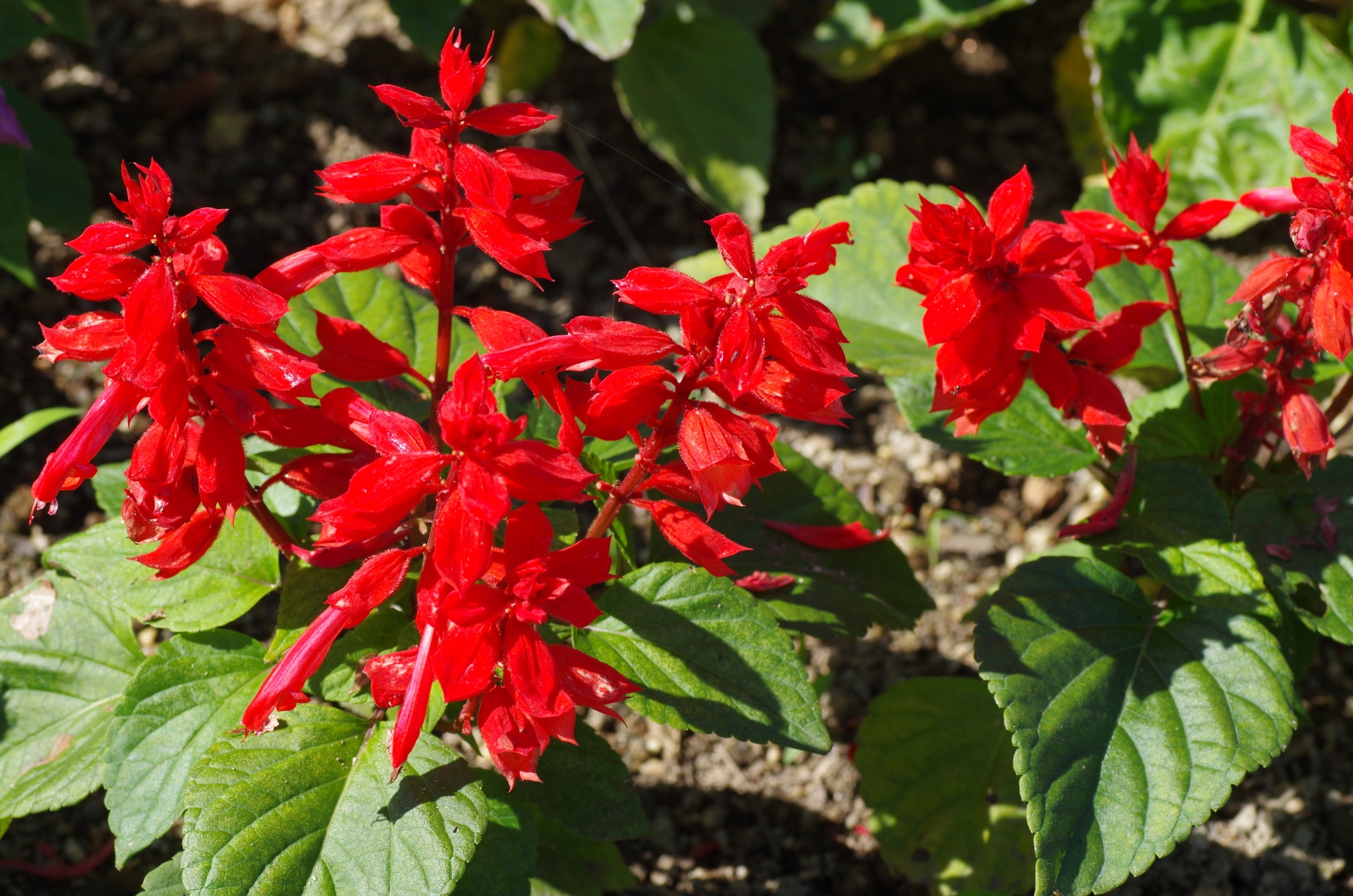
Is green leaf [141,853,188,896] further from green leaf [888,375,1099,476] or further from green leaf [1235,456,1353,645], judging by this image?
green leaf [1235,456,1353,645]

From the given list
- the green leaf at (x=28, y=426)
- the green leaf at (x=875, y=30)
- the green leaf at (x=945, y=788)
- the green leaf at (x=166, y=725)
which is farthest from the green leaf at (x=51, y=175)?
the green leaf at (x=945, y=788)

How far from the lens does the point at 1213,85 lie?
2.70m

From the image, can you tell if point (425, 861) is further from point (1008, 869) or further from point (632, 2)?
point (632, 2)

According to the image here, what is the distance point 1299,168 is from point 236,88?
97.8 inches

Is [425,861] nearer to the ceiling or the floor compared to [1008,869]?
nearer to the ceiling

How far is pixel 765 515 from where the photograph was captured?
1703 mm

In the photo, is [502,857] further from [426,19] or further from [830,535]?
[426,19]

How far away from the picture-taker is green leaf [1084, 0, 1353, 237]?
260cm

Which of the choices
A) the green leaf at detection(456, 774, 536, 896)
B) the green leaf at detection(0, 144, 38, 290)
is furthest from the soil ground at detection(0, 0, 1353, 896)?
the green leaf at detection(456, 774, 536, 896)

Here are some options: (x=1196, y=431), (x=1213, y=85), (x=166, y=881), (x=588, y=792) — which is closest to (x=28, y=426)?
(x=166, y=881)

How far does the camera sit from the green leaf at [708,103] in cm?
254

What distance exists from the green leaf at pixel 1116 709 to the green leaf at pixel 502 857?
0.57 m

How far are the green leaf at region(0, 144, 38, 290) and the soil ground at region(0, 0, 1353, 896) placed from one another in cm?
34

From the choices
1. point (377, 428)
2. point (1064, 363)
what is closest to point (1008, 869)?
point (1064, 363)
